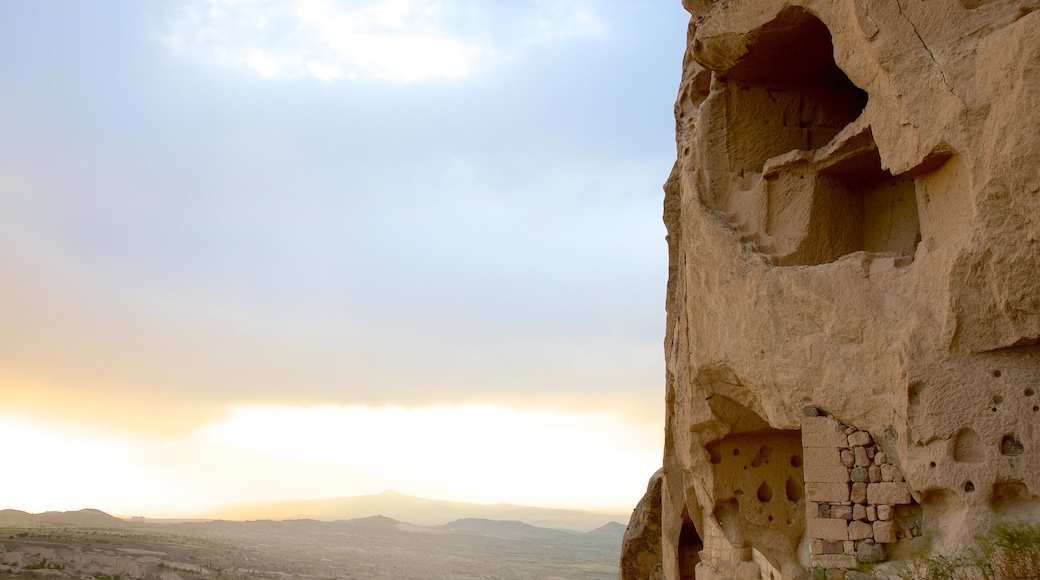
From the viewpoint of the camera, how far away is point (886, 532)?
6855 millimetres

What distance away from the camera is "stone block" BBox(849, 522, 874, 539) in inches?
274

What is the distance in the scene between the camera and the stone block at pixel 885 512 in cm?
689

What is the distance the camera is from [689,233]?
31.3 feet

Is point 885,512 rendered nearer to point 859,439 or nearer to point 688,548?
point 859,439

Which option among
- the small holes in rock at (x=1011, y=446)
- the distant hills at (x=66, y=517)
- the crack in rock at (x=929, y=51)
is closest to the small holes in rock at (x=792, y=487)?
the small holes in rock at (x=1011, y=446)

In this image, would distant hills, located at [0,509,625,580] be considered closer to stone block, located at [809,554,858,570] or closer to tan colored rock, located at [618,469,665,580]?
tan colored rock, located at [618,469,665,580]

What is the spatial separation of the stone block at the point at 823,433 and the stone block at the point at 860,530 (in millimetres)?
676

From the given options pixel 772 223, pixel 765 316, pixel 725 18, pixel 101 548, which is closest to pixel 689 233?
pixel 772 223

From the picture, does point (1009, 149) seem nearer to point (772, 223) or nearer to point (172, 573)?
point (772, 223)

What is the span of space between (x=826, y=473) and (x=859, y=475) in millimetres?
272

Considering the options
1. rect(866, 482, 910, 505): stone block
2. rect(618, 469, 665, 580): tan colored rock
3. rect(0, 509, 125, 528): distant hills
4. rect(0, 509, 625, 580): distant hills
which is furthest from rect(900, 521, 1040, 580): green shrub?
rect(0, 509, 125, 528): distant hills

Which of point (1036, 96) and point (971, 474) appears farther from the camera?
point (971, 474)

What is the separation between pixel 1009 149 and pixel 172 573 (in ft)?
86.6

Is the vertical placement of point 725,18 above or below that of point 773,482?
above
